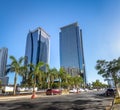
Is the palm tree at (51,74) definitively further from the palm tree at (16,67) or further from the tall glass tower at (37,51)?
the tall glass tower at (37,51)

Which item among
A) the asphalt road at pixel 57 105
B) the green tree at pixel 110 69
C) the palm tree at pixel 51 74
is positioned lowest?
the asphalt road at pixel 57 105

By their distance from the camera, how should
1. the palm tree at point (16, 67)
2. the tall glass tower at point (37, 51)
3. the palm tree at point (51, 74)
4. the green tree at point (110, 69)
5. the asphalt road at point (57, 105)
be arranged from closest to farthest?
the asphalt road at point (57, 105), the green tree at point (110, 69), the palm tree at point (16, 67), the palm tree at point (51, 74), the tall glass tower at point (37, 51)

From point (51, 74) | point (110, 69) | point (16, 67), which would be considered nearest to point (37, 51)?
point (51, 74)

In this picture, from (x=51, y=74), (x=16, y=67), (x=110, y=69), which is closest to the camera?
(x=110, y=69)

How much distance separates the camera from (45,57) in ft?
600

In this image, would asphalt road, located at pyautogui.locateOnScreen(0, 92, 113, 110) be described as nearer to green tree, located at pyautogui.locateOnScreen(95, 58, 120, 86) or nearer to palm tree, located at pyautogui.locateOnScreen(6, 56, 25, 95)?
green tree, located at pyautogui.locateOnScreen(95, 58, 120, 86)

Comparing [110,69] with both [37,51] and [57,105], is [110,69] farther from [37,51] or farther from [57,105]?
[37,51]

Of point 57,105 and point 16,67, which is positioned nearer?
point 57,105

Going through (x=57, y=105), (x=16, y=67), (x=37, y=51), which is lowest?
(x=57, y=105)

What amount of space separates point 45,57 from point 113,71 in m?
161

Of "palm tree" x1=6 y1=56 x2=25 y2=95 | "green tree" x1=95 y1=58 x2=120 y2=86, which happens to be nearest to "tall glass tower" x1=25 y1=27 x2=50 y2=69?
"palm tree" x1=6 y1=56 x2=25 y2=95

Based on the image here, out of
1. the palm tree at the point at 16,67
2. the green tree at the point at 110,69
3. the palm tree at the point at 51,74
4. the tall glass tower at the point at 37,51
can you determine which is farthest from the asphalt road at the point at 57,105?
the tall glass tower at the point at 37,51

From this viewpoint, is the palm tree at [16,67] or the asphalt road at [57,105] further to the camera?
the palm tree at [16,67]

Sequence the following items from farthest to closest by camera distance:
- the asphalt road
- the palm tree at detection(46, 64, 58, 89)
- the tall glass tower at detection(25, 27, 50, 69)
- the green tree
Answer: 1. the tall glass tower at detection(25, 27, 50, 69)
2. the palm tree at detection(46, 64, 58, 89)
3. the green tree
4. the asphalt road
